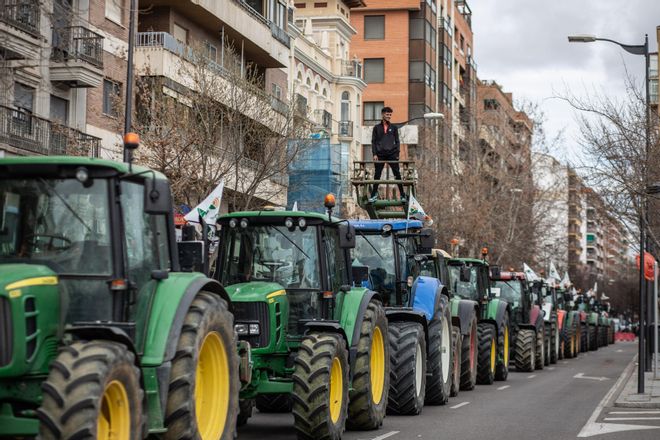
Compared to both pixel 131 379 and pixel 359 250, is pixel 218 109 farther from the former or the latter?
pixel 131 379

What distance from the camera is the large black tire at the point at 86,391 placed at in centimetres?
807

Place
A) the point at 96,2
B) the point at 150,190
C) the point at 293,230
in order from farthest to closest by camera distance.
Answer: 1. the point at 96,2
2. the point at 293,230
3. the point at 150,190

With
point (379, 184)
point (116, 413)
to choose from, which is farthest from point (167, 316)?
point (379, 184)

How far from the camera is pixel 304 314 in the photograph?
552 inches

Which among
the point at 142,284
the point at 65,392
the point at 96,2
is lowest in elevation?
the point at 65,392

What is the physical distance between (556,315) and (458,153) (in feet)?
78.5

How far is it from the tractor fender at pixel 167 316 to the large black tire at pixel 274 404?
7.13 m

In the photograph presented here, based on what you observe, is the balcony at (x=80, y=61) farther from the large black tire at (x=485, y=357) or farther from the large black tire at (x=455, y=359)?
the large black tire at (x=455, y=359)

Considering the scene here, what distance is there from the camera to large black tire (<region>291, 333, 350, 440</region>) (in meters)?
12.8

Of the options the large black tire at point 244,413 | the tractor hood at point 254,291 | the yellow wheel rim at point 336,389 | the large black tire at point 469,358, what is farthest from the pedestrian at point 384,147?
the yellow wheel rim at point 336,389

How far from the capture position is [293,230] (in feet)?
46.0

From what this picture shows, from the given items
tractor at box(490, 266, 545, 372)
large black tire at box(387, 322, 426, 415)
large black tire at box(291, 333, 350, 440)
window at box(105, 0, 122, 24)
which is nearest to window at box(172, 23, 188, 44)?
window at box(105, 0, 122, 24)

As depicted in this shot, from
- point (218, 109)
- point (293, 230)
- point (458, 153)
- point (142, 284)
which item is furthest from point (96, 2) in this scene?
point (458, 153)

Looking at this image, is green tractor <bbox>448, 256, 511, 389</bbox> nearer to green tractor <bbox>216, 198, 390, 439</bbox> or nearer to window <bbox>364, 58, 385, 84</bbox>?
green tractor <bbox>216, 198, 390, 439</bbox>
